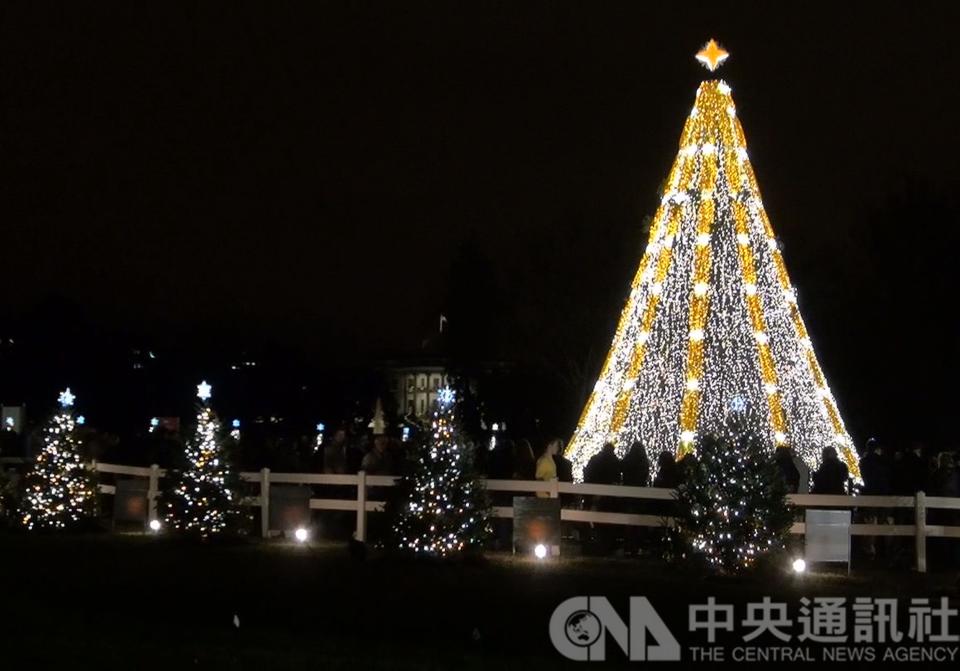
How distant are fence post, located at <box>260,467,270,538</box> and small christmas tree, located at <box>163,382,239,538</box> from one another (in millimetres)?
538

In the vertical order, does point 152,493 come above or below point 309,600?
above

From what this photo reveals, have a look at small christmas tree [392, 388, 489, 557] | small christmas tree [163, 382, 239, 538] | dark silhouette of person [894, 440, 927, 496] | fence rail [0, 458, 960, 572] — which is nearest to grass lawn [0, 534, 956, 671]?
small christmas tree [392, 388, 489, 557]

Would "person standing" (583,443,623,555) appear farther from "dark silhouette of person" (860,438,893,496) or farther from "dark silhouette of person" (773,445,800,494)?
"dark silhouette of person" (860,438,893,496)

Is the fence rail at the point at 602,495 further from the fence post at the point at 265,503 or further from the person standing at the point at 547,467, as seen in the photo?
the person standing at the point at 547,467

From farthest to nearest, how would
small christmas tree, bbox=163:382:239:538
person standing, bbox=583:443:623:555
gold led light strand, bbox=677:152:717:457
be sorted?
1. gold led light strand, bbox=677:152:717:457
2. small christmas tree, bbox=163:382:239:538
3. person standing, bbox=583:443:623:555

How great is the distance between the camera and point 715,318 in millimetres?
29375

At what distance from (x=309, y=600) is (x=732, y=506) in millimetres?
5752

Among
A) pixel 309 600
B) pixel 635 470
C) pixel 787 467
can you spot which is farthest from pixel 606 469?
pixel 309 600

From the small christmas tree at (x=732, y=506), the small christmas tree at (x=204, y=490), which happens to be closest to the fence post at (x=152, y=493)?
the small christmas tree at (x=204, y=490)

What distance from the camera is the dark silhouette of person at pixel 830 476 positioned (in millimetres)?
21688

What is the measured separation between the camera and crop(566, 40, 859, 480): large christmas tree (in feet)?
91.1

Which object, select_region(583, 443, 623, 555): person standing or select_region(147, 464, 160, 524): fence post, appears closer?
select_region(583, 443, 623, 555): person standing

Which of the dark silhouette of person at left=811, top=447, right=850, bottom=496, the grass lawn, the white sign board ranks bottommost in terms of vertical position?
the grass lawn

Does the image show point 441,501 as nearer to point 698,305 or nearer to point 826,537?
point 826,537
